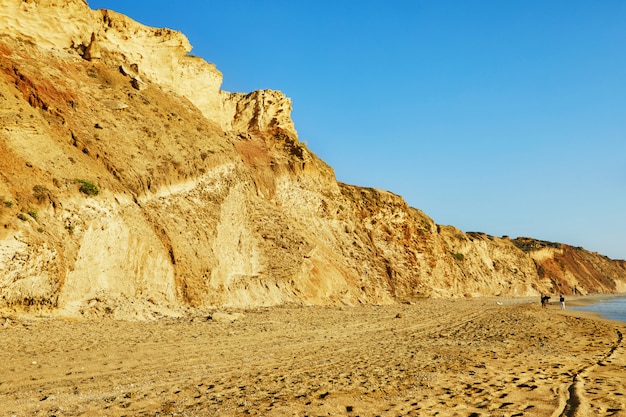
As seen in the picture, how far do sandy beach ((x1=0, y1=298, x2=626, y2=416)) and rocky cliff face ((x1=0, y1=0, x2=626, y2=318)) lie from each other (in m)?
3.33

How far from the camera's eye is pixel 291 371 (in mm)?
10039

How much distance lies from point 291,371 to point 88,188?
554 inches

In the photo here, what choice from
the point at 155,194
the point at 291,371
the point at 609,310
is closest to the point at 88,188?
the point at 155,194

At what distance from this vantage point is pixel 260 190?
3444 centimetres

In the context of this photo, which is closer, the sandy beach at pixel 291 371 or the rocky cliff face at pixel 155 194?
the sandy beach at pixel 291 371

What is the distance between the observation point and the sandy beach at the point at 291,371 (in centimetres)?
723

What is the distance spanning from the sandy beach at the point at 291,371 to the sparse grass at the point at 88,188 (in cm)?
618

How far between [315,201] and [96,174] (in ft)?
68.4

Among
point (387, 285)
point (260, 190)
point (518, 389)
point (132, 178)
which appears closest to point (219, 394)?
point (518, 389)

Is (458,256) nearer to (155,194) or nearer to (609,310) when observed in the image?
(609,310)

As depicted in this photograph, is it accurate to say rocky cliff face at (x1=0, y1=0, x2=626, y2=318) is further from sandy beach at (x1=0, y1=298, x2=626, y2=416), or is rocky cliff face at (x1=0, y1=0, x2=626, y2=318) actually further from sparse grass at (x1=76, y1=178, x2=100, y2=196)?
sandy beach at (x1=0, y1=298, x2=626, y2=416)

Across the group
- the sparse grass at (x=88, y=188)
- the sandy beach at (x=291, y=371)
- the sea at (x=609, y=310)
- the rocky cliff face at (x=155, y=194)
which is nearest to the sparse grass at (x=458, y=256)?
the rocky cliff face at (x=155, y=194)

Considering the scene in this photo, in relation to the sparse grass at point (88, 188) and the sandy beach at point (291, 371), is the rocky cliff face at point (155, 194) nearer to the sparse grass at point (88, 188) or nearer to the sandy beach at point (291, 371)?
the sparse grass at point (88, 188)

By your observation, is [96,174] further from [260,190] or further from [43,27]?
[260,190]
